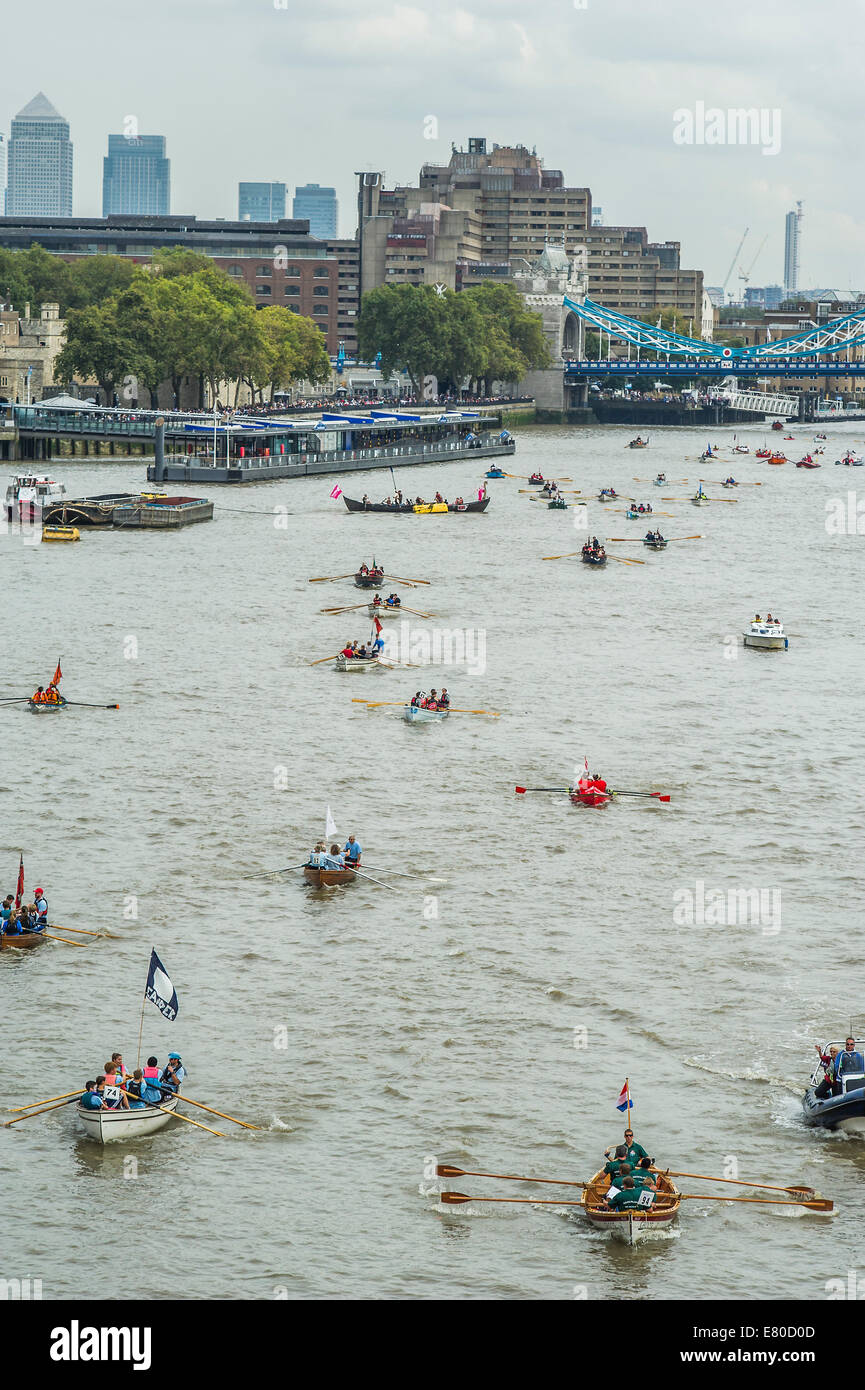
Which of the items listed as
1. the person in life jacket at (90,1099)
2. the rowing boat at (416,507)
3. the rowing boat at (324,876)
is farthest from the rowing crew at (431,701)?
the rowing boat at (416,507)

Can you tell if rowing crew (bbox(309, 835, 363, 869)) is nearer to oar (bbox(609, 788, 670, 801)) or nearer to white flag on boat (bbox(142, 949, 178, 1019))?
oar (bbox(609, 788, 670, 801))

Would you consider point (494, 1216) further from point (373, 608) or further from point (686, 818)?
point (373, 608)

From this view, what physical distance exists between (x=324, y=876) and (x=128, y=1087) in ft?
36.0

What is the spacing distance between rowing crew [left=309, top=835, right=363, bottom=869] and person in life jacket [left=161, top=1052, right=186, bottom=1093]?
979 centimetres

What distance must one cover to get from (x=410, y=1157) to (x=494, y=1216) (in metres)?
1.95

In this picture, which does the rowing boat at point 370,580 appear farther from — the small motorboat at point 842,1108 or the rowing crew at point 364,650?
the small motorboat at point 842,1108

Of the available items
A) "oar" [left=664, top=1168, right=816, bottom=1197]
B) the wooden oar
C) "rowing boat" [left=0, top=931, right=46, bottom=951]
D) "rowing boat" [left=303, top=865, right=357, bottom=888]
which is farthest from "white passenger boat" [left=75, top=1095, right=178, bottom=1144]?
"rowing boat" [left=303, top=865, right=357, bottom=888]

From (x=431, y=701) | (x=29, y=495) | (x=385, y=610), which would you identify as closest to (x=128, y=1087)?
(x=431, y=701)

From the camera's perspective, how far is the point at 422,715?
179 ft

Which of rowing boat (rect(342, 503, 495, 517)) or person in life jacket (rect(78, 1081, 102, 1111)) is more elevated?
rowing boat (rect(342, 503, 495, 517))

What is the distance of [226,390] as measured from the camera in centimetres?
18312

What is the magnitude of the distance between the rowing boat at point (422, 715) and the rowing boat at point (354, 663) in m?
7.45

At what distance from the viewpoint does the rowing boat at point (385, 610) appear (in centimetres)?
7281

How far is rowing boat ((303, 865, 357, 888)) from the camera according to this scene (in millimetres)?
39250
